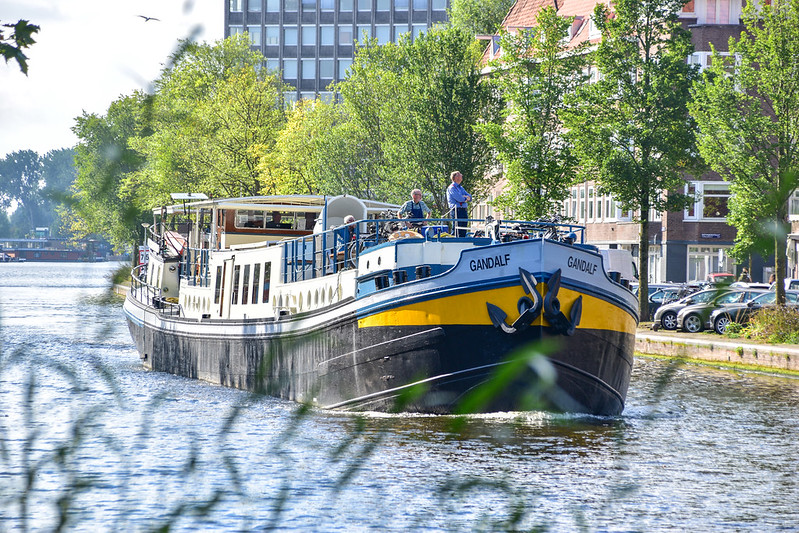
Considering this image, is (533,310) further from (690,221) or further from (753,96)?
(690,221)

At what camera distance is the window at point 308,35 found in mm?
122562

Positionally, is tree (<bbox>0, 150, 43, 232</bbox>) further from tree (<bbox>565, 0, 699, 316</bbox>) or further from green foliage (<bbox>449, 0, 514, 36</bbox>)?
green foliage (<bbox>449, 0, 514, 36</bbox>)

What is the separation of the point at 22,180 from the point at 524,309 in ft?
48.4

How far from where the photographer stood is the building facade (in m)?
122

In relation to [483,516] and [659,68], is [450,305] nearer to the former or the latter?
[483,516]

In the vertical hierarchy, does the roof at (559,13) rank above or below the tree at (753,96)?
above

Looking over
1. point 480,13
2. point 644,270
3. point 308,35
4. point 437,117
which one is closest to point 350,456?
point 644,270

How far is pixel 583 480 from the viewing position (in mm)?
14742

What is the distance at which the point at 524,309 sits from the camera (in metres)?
17.8

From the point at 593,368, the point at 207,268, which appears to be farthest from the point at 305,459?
the point at 207,268

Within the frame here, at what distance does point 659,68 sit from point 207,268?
60.3 feet

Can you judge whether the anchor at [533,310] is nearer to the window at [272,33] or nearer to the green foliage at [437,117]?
the green foliage at [437,117]

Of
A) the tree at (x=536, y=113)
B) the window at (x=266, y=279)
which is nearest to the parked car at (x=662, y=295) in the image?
the tree at (x=536, y=113)

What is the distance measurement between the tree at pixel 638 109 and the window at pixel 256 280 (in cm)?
1857
